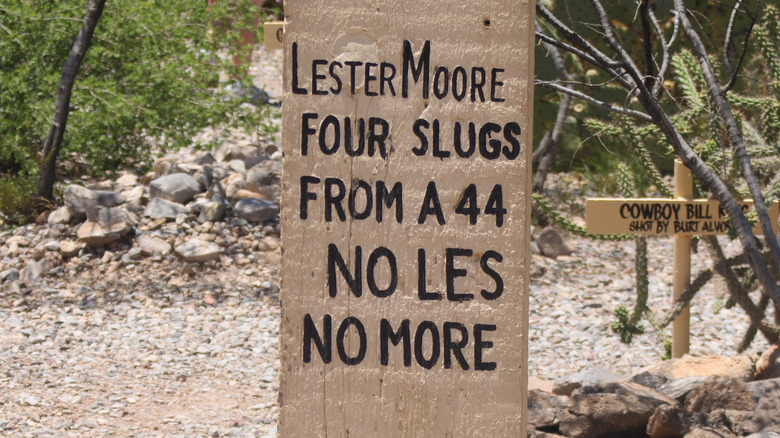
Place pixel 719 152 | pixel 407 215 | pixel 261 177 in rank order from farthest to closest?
pixel 261 177 < pixel 719 152 < pixel 407 215

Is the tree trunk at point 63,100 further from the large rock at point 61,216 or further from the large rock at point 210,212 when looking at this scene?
the large rock at point 210,212

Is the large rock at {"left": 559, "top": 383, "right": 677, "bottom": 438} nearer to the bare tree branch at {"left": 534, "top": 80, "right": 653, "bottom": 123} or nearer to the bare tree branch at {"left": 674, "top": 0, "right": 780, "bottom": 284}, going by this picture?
the bare tree branch at {"left": 674, "top": 0, "right": 780, "bottom": 284}

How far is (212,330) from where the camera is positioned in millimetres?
5840

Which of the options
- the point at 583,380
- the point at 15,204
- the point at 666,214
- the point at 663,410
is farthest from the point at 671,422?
the point at 15,204

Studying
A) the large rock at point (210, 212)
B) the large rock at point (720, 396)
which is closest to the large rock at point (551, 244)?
the large rock at point (210, 212)

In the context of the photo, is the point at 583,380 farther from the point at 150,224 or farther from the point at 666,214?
the point at 150,224

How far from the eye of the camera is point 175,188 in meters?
7.24

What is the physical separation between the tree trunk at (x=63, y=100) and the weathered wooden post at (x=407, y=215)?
519cm

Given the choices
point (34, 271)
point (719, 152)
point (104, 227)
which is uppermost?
point (719, 152)

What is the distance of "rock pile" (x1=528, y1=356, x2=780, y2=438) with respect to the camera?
11.7 ft

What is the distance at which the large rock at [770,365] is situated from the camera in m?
4.53

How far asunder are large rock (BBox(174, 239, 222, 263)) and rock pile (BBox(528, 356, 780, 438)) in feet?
10.2

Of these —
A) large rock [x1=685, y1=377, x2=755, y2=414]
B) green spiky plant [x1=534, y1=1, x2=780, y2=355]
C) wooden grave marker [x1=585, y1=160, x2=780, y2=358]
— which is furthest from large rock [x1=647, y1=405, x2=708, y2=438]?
green spiky plant [x1=534, y1=1, x2=780, y2=355]

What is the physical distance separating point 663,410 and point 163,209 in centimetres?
439
